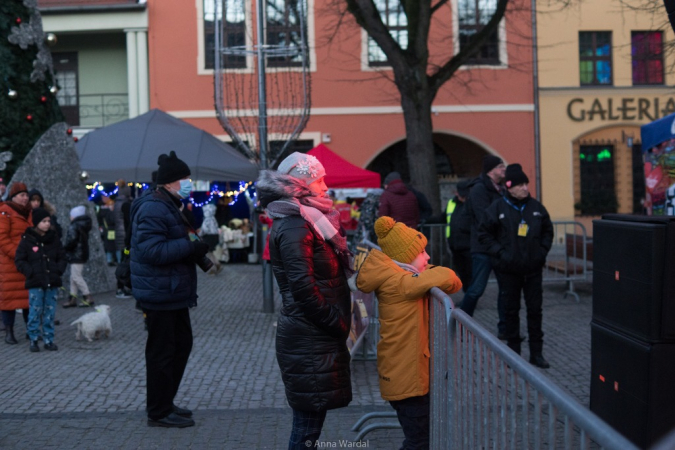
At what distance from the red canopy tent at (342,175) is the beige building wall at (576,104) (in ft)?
28.1

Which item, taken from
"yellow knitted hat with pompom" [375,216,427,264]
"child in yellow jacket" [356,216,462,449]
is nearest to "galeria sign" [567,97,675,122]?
"yellow knitted hat with pompom" [375,216,427,264]

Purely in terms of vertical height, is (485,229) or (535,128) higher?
(535,128)

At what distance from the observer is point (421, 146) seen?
16.3 m

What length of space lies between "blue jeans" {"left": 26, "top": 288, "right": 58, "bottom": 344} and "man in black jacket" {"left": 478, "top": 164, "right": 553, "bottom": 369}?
478cm

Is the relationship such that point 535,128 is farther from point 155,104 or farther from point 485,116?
point 155,104

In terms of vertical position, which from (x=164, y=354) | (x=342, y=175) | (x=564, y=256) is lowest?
(x=164, y=354)

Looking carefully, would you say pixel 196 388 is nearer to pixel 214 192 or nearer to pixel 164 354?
pixel 164 354

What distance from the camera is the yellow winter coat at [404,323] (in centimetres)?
462

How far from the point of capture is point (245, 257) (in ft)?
70.3

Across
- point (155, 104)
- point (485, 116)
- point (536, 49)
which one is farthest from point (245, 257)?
point (536, 49)

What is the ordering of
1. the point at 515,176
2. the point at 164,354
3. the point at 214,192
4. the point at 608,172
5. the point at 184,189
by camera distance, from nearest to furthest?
the point at 164,354, the point at 184,189, the point at 515,176, the point at 214,192, the point at 608,172

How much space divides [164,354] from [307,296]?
220cm

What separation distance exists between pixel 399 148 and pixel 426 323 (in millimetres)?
21558

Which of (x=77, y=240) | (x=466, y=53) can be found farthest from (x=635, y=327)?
(x=466, y=53)
